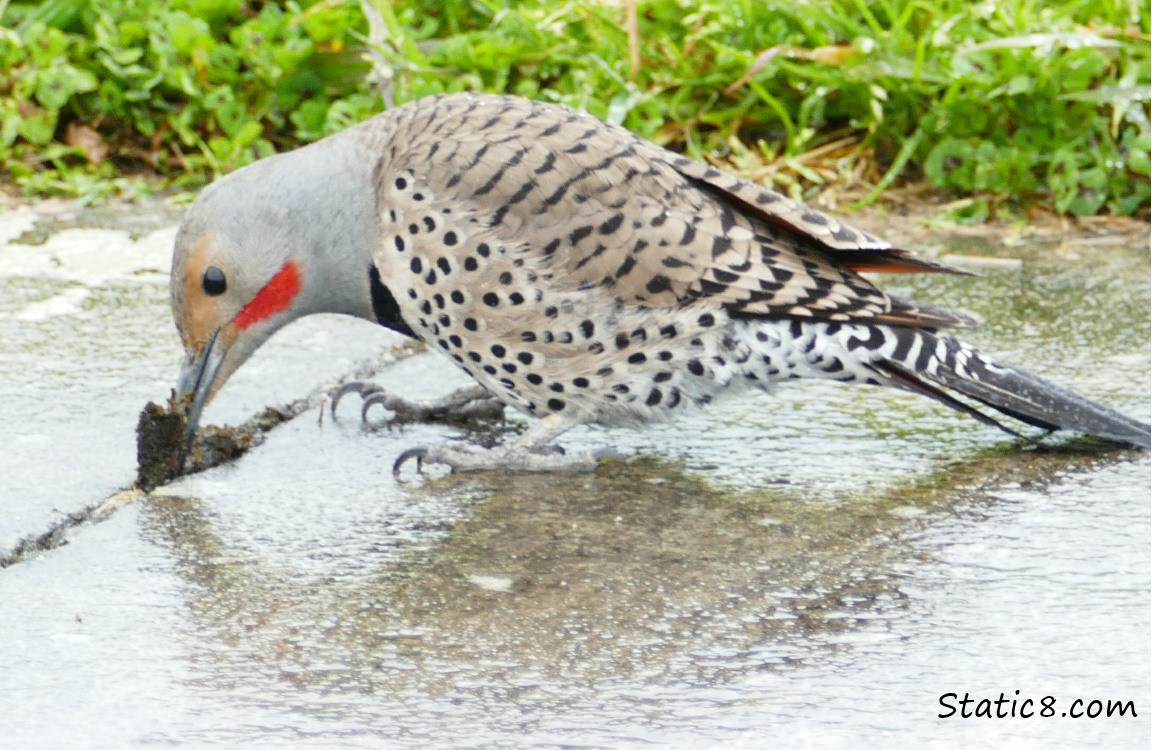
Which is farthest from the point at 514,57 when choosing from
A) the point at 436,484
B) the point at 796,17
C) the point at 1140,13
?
the point at 436,484

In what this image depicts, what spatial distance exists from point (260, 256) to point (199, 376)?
30cm

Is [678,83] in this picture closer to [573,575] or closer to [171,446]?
[171,446]

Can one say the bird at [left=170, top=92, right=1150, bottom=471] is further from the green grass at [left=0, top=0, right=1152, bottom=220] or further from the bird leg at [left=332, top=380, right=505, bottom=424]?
the green grass at [left=0, top=0, right=1152, bottom=220]

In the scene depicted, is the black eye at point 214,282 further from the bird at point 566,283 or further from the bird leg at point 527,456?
the bird leg at point 527,456

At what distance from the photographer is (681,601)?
2.77 meters

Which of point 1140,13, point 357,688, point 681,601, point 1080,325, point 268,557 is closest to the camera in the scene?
point 357,688

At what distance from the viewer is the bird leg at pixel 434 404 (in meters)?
3.77

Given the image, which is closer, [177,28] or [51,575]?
[51,575]

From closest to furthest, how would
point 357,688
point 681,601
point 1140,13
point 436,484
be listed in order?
1. point 357,688
2. point 681,601
3. point 436,484
4. point 1140,13

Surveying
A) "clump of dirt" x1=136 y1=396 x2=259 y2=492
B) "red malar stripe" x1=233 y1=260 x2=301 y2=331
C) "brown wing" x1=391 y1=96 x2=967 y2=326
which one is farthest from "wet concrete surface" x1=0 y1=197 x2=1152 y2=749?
"brown wing" x1=391 y1=96 x2=967 y2=326

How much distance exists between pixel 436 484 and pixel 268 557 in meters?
0.54

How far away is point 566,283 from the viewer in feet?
11.3

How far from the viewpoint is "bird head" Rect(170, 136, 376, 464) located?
3.50 m

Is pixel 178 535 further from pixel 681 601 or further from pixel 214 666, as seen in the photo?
pixel 681 601
